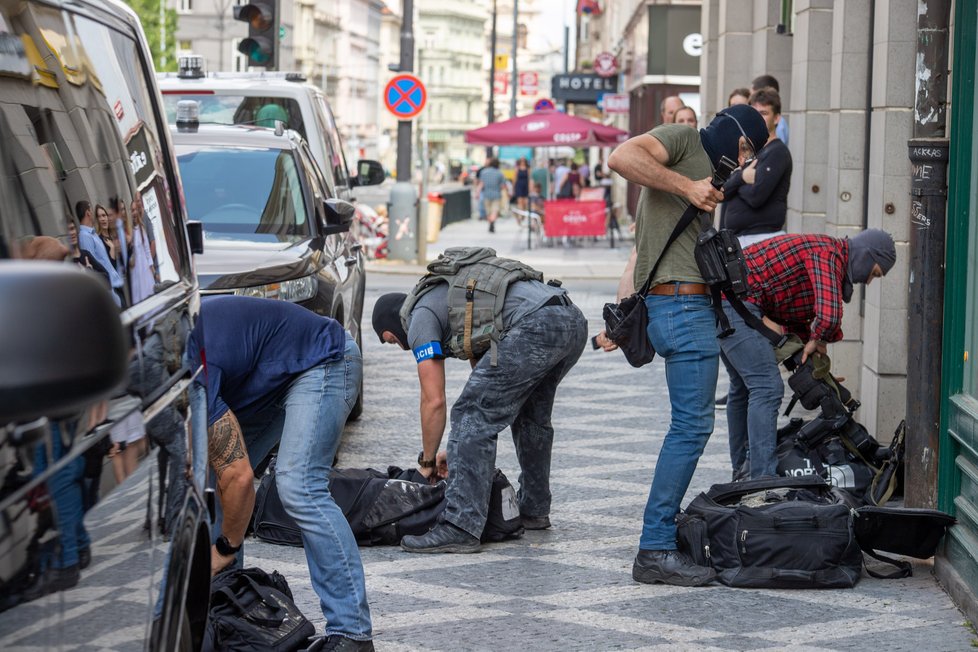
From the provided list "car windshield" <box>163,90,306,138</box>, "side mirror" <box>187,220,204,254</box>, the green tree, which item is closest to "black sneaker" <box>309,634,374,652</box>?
"side mirror" <box>187,220,204,254</box>

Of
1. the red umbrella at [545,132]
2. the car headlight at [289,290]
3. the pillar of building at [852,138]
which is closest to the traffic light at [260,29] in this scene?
the pillar of building at [852,138]

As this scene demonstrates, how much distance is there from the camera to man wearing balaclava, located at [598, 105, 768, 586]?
6.01 meters

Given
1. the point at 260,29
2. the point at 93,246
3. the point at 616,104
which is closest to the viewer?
the point at 93,246

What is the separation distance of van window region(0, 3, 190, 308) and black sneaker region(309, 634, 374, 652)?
168 cm

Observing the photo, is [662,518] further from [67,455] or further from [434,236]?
[434,236]

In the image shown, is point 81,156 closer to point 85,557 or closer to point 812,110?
point 85,557

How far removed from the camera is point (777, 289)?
704cm

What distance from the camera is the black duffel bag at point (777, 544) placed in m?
6.08

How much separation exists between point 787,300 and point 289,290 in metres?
2.71

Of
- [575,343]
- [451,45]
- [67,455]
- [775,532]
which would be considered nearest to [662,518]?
[775,532]

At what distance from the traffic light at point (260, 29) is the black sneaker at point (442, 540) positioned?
10.2 m

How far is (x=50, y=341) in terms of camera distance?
1672 mm

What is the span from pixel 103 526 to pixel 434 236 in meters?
27.2

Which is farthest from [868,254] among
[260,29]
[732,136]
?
[260,29]
